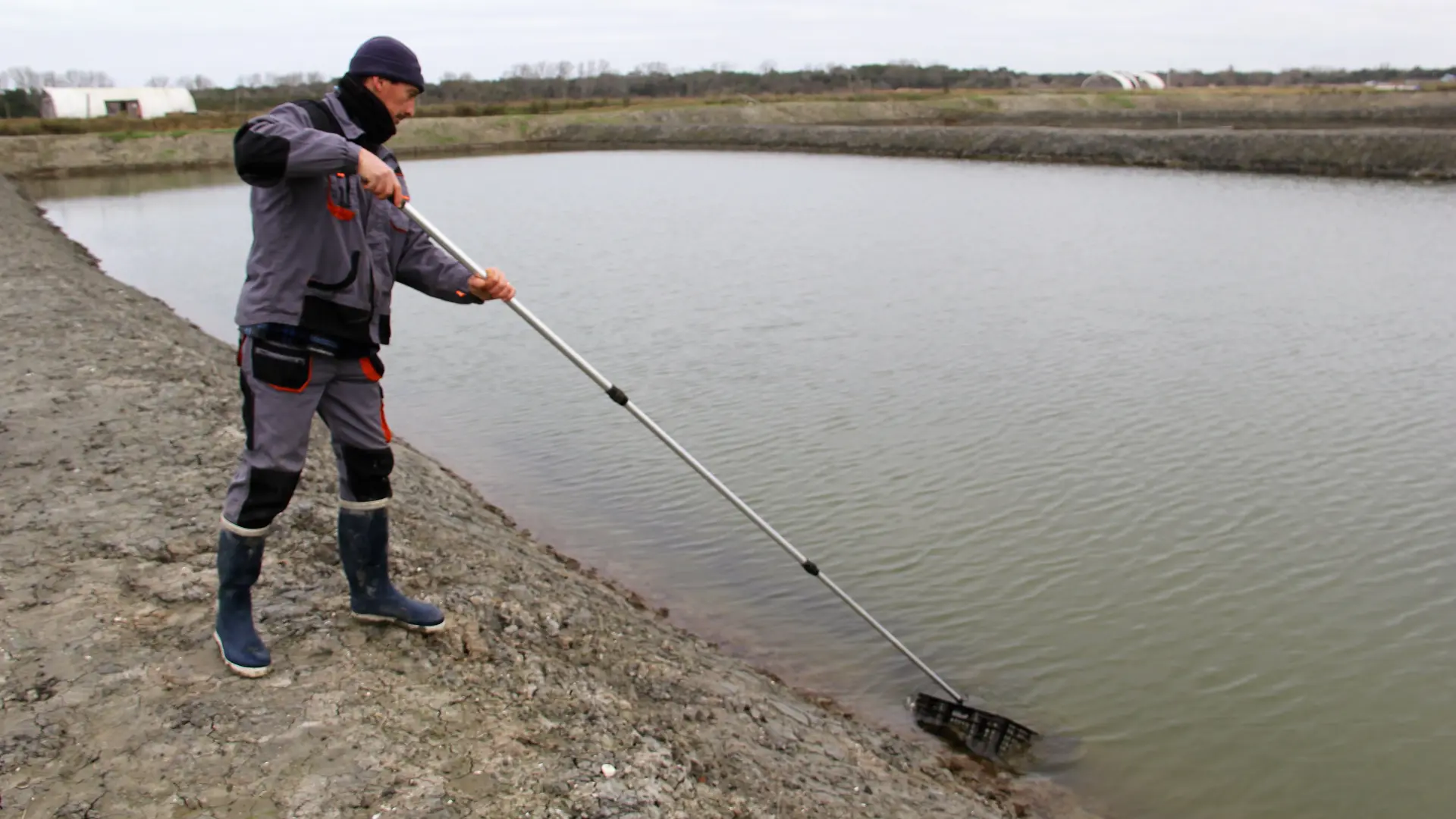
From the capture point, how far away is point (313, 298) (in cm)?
409

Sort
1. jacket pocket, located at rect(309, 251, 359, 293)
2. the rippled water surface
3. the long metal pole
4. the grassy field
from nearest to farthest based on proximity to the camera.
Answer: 1. jacket pocket, located at rect(309, 251, 359, 293)
2. the long metal pole
3. the rippled water surface
4. the grassy field

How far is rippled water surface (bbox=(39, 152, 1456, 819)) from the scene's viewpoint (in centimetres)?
671

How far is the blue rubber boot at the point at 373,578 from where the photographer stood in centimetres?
461

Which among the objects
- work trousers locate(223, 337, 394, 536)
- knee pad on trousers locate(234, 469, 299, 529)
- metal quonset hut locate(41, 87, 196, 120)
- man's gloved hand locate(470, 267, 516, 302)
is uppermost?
man's gloved hand locate(470, 267, 516, 302)

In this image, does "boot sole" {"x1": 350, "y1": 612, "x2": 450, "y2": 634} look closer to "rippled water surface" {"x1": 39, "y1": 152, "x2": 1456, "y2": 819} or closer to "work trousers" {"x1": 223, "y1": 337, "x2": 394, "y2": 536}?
"work trousers" {"x1": 223, "y1": 337, "x2": 394, "y2": 536}

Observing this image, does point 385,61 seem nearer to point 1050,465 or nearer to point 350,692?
point 350,692

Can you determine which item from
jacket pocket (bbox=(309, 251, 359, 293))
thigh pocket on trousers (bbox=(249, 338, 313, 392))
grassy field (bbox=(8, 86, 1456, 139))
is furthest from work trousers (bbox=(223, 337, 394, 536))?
grassy field (bbox=(8, 86, 1456, 139))

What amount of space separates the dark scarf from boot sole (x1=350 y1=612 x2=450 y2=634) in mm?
1969

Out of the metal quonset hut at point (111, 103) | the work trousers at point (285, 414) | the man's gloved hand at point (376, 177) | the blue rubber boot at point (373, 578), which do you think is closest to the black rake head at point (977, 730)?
the blue rubber boot at point (373, 578)

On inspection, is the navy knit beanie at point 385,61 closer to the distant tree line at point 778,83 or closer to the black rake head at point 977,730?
the black rake head at point 977,730

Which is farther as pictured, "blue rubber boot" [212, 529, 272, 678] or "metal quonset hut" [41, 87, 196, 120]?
"metal quonset hut" [41, 87, 196, 120]

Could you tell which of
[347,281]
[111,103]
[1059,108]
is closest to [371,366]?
[347,281]

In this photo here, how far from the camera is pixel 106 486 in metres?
6.46

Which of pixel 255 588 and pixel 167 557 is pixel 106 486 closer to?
pixel 167 557
